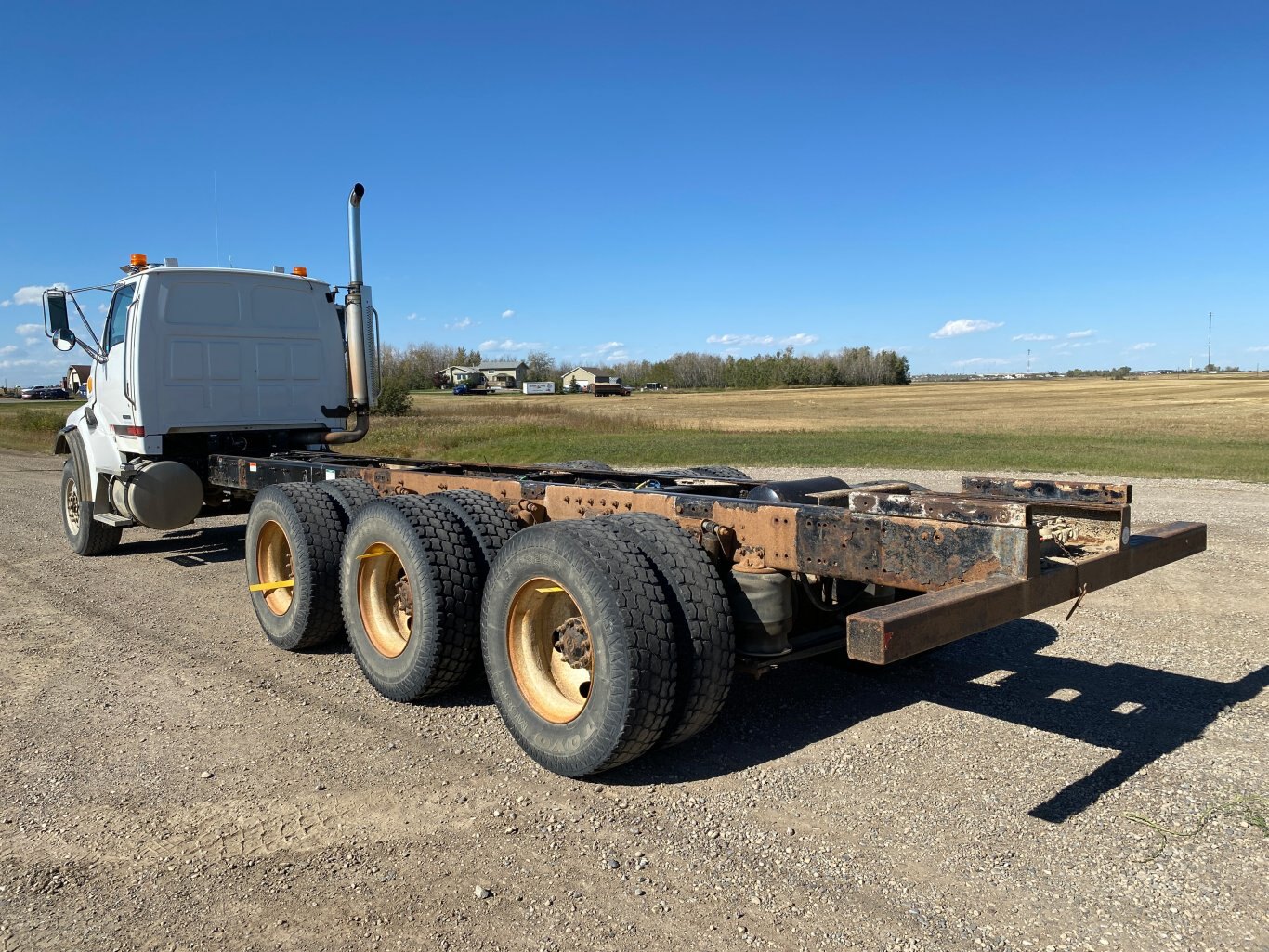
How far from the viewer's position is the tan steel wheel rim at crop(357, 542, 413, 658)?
488 centimetres

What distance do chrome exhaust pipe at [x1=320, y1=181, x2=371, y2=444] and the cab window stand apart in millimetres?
1807

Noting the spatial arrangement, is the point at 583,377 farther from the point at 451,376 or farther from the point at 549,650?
the point at 549,650

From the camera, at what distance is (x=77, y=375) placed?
8.99 meters

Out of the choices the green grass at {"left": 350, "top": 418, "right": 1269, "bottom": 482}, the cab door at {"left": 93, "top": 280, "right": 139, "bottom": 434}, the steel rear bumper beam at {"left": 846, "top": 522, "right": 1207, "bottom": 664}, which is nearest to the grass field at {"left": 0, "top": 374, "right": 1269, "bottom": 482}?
the green grass at {"left": 350, "top": 418, "right": 1269, "bottom": 482}

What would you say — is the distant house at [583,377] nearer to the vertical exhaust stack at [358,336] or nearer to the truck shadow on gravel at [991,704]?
the vertical exhaust stack at [358,336]

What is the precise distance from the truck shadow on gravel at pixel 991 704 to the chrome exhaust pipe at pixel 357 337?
538 cm

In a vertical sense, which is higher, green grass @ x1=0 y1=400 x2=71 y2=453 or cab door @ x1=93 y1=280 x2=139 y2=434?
cab door @ x1=93 y1=280 x2=139 y2=434

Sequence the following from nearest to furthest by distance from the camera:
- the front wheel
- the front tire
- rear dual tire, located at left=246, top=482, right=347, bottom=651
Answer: the front tire
rear dual tire, located at left=246, top=482, right=347, bottom=651
the front wheel

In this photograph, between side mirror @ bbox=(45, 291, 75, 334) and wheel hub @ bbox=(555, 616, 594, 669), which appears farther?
side mirror @ bbox=(45, 291, 75, 334)

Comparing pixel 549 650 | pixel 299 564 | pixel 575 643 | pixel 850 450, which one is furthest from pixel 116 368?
pixel 850 450

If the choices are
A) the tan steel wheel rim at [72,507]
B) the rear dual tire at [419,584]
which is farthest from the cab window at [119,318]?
the rear dual tire at [419,584]

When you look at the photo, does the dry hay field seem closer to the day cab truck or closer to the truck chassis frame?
the day cab truck

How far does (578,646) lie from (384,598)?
5.29 feet

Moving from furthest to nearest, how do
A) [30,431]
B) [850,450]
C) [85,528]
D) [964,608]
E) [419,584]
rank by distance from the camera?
[30,431] < [850,450] < [85,528] < [419,584] < [964,608]
